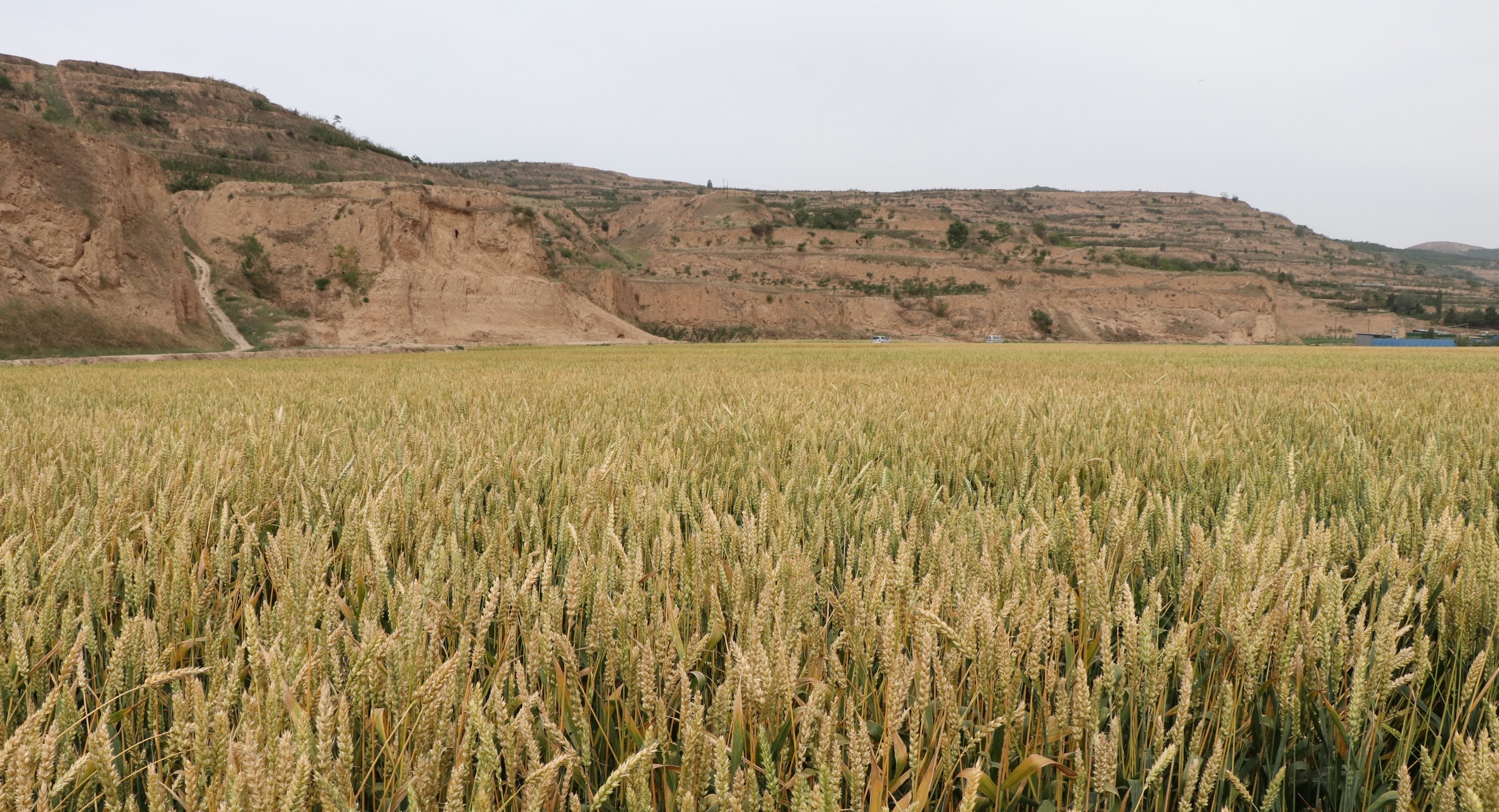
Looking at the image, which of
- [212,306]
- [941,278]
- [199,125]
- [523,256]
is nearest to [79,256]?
[212,306]

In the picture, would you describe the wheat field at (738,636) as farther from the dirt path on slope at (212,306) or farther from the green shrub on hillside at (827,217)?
the green shrub on hillside at (827,217)

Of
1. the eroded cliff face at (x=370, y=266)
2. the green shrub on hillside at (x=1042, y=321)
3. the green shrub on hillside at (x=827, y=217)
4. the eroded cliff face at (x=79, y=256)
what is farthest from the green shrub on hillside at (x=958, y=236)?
the eroded cliff face at (x=79, y=256)

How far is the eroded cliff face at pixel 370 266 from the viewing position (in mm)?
32062

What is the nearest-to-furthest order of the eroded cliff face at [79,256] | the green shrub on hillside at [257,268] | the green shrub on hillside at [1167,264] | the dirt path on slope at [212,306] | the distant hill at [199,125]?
the eroded cliff face at [79,256] → the dirt path on slope at [212,306] → the green shrub on hillside at [257,268] → the distant hill at [199,125] → the green shrub on hillside at [1167,264]

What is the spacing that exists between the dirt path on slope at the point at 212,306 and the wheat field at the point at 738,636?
26.7m

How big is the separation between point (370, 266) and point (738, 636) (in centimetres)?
3790

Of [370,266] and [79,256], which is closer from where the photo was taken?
[79,256]

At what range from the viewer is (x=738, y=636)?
3.09ft

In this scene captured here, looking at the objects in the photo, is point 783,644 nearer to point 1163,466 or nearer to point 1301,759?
point 1301,759

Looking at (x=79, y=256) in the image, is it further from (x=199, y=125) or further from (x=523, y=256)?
(x=199, y=125)

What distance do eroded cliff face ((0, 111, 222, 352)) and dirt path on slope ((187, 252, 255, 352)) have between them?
0.87 metres

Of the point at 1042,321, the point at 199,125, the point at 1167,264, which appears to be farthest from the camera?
the point at 1167,264

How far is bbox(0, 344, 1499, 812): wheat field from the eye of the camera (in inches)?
26.0

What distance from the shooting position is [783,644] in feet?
2.49
